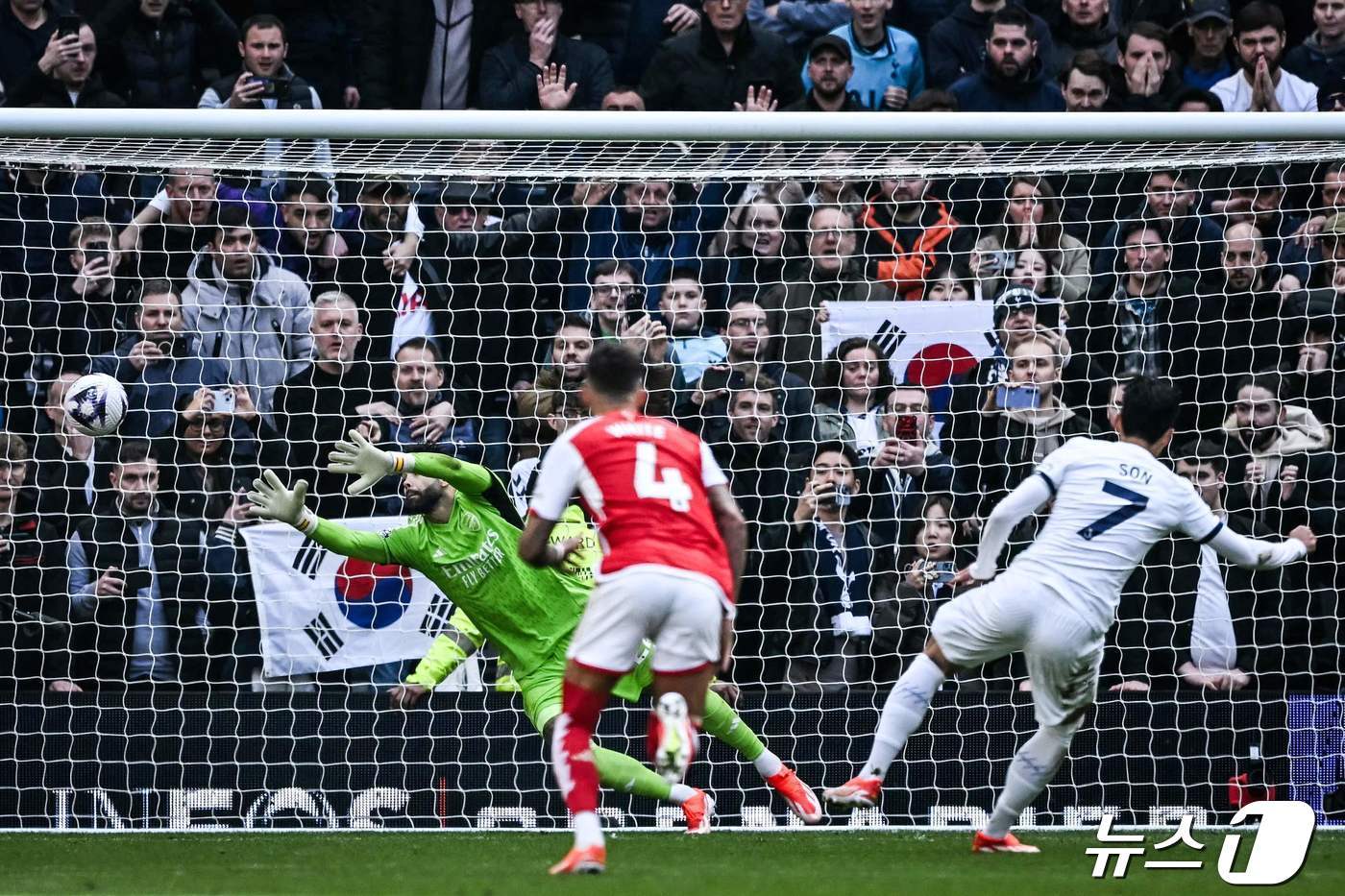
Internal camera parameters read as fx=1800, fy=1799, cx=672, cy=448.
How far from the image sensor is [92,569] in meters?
9.95

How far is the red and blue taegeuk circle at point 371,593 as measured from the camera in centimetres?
1021

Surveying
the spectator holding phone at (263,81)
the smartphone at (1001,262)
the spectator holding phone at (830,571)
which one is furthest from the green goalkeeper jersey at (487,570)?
the smartphone at (1001,262)

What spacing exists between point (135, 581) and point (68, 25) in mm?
3696

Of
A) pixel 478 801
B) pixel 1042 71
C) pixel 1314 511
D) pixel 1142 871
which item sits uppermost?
pixel 1042 71

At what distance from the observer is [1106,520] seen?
7.50 meters

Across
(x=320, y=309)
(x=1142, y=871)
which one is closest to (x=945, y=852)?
(x=1142, y=871)

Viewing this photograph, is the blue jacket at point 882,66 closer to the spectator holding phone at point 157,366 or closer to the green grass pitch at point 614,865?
the spectator holding phone at point 157,366

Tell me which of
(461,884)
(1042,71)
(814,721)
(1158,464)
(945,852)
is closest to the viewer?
(461,884)

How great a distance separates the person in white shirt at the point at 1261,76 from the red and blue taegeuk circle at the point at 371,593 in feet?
18.9

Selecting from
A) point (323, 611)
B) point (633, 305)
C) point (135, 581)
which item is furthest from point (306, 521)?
point (633, 305)

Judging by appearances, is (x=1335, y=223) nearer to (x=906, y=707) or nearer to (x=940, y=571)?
(x=940, y=571)

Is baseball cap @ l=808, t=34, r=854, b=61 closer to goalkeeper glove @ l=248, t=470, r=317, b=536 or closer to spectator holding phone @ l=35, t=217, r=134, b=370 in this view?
spectator holding phone @ l=35, t=217, r=134, b=370

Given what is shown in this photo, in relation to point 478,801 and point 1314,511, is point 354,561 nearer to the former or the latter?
point 478,801

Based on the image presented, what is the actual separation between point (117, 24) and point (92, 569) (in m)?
3.75
